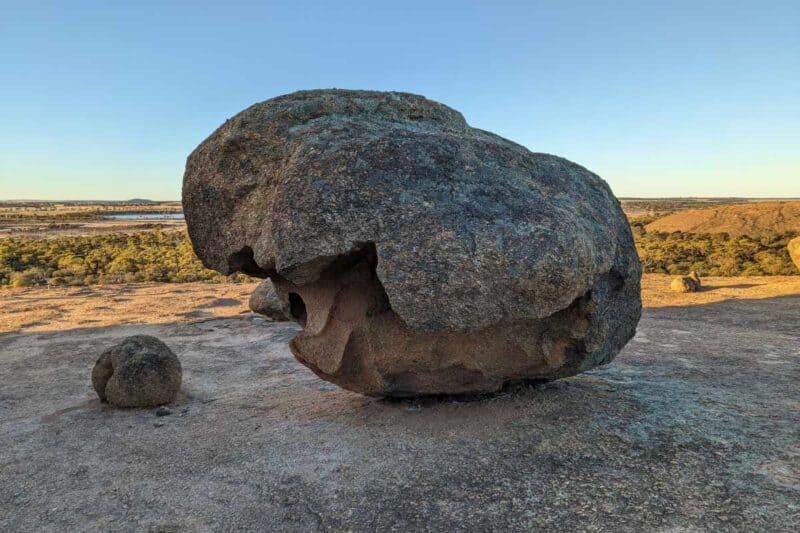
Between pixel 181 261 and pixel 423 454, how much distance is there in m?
32.5

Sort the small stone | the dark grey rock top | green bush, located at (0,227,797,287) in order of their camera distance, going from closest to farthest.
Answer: the dark grey rock top
the small stone
green bush, located at (0,227,797,287)

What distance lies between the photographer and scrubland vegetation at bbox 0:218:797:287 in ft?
87.0

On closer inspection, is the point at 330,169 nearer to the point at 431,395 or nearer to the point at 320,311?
the point at 320,311

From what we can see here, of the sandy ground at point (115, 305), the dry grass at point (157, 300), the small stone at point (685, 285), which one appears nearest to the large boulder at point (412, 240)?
the dry grass at point (157, 300)

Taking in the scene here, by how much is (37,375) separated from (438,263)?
9.95 meters

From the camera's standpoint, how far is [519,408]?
288 inches

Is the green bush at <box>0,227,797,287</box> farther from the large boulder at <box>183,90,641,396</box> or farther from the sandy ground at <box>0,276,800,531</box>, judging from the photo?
the large boulder at <box>183,90,641,396</box>

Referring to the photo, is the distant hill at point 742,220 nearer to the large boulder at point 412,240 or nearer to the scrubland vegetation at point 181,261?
the scrubland vegetation at point 181,261

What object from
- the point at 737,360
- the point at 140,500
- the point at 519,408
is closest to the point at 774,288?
the point at 737,360

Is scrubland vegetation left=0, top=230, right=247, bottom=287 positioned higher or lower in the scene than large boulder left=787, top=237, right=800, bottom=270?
lower

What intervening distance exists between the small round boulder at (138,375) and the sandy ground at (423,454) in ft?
0.80

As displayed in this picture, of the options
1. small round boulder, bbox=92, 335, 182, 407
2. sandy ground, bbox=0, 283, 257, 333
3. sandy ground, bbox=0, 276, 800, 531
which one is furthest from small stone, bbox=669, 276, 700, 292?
small round boulder, bbox=92, 335, 182, 407

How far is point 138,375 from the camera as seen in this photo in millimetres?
9062

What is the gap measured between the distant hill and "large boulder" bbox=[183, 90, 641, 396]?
37.0m
